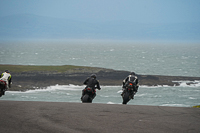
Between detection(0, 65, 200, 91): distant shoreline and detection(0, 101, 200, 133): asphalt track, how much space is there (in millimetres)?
56380

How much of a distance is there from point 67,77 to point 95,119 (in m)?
71.8

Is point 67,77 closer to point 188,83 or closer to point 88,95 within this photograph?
point 188,83

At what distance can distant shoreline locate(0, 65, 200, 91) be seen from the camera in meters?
76.5

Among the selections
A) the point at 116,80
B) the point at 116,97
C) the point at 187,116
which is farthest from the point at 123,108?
the point at 116,80

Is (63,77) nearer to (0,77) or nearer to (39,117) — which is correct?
(0,77)

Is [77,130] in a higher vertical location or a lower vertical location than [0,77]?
lower

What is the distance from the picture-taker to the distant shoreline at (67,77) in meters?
76.5

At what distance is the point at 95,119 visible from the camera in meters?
11.9

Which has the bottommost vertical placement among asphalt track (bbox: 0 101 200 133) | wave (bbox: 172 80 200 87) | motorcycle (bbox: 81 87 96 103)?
wave (bbox: 172 80 200 87)

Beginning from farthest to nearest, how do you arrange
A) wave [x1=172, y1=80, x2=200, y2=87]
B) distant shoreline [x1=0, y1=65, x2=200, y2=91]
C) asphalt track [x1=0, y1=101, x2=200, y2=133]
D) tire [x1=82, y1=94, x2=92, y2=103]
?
distant shoreline [x1=0, y1=65, x2=200, y2=91]
wave [x1=172, y1=80, x2=200, y2=87]
tire [x1=82, y1=94, x2=92, y2=103]
asphalt track [x1=0, y1=101, x2=200, y2=133]

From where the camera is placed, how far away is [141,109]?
47.5ft

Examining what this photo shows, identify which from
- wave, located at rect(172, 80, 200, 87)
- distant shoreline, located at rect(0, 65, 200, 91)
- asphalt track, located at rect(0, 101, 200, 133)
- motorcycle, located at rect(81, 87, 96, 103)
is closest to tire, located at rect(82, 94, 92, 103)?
motorcycle, located at rect(81, 87, 96, 103)

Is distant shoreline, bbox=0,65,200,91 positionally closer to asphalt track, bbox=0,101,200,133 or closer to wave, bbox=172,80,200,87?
wave, bbox=172,80,200,87

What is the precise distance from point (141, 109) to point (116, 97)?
143ft
